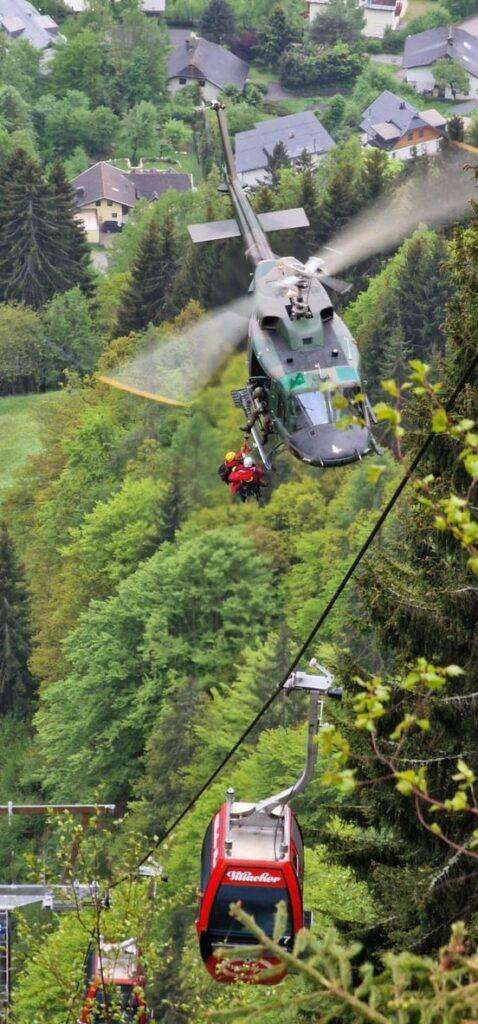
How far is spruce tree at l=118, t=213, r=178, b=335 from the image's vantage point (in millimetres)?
100812

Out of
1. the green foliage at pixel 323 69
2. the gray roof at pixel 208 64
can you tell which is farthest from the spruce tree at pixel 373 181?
the green foliage at pixel 323 69

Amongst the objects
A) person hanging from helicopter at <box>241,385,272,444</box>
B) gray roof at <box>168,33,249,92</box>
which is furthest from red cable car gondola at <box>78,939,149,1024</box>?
gray roof at <box>168,33,249,92</box>

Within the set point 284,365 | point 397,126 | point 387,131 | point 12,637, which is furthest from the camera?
point 397,126

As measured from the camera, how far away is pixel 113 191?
154500mm

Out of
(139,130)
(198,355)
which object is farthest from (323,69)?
(198,355)

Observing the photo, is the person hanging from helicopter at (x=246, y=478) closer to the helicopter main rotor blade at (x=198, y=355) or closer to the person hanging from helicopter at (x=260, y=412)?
the person hanging from helicopter at (x=260, y=412)

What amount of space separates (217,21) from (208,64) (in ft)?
48.7

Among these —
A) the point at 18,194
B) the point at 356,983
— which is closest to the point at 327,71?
the point at 18,194

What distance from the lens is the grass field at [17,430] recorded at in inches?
4126

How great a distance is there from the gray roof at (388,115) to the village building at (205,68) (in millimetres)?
17969

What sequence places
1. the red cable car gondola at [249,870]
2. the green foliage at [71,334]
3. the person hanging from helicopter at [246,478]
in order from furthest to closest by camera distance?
the green foliage at [71,334]
the person hanging from helicopter at [246,478]
the red cable car gondola at [249,870]

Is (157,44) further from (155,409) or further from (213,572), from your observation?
(213,572)

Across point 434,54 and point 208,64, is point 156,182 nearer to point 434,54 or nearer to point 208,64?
point 208,64

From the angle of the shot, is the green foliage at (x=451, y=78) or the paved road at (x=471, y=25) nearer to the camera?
the green foliage at (x=451, y=78)
